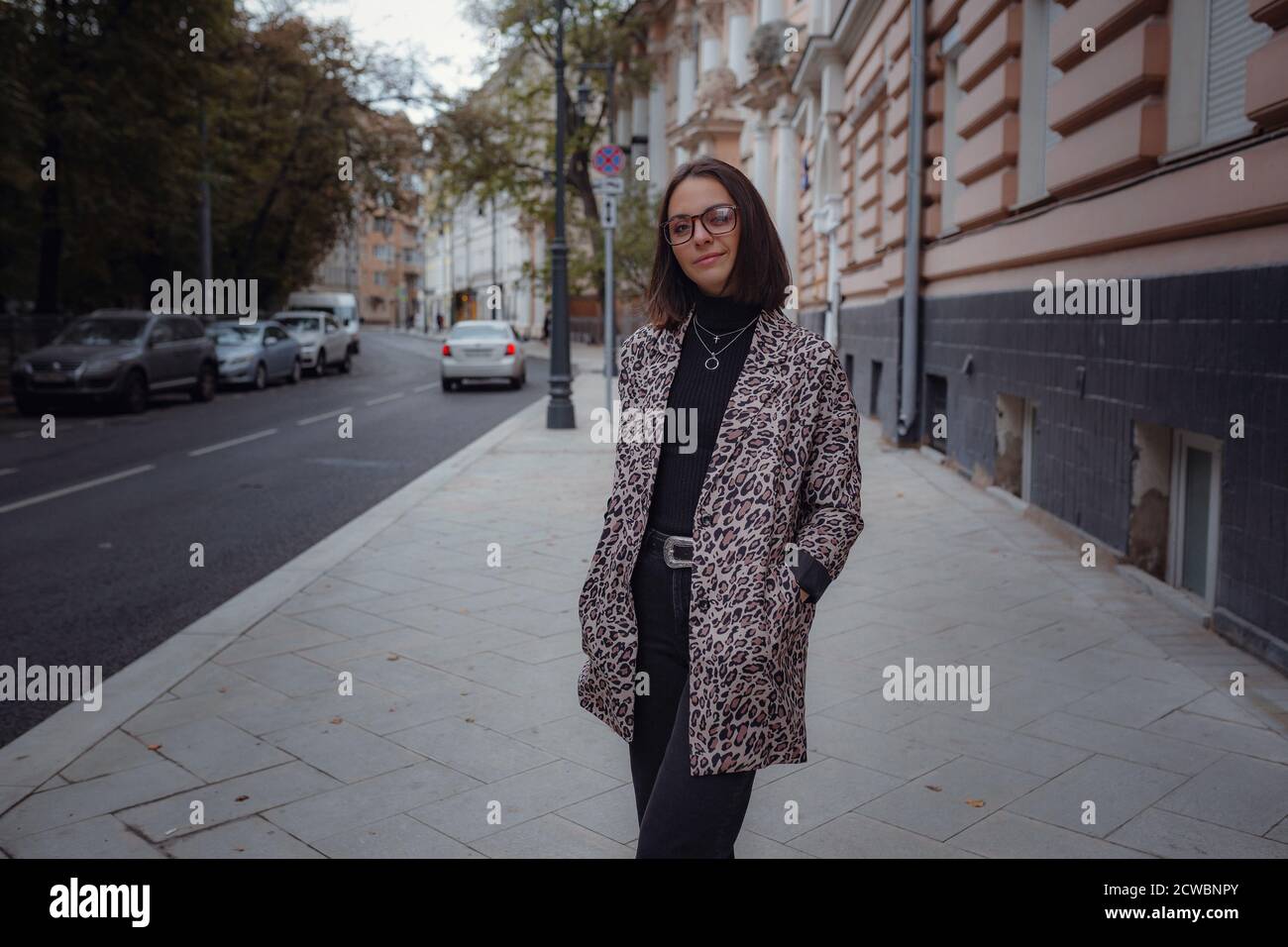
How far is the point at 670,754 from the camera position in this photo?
9.00 feet

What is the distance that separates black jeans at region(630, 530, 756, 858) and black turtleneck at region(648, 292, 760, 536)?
0.12 m

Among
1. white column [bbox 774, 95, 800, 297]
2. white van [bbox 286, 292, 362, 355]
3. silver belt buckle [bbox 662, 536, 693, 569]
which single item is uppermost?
white column [bbox 774, 95, 800, 297]

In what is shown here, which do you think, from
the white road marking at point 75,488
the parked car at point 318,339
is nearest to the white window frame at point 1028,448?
the white road marking at point 75,488

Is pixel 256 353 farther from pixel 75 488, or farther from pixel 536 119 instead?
pixel 536 119

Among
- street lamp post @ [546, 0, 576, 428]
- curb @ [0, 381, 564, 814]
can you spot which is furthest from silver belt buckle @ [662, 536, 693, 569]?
street lamp post @ [546, 0, 576, 428]

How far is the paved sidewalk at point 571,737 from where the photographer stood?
388cm

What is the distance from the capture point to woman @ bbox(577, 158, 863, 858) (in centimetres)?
268

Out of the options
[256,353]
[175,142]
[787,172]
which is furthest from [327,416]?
[787,172]

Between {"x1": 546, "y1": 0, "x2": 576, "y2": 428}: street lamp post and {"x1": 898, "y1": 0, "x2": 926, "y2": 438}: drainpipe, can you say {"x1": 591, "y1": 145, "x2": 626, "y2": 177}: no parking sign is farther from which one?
{"x1": 898, "y1": 0, "x2": 926, "y2": 438}: drainpipe

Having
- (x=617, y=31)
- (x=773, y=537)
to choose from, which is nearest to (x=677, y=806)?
(x=773, y=537)

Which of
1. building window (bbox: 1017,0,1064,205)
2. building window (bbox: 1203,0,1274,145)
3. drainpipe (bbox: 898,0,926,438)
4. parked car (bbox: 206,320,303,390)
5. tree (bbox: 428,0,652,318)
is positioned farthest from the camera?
tree (bbox: 428,0,652,318)

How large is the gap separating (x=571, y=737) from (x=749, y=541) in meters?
2.36

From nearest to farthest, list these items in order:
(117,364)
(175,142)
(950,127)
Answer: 1. (950,127)
2. (117,364)
3. (175,142)
